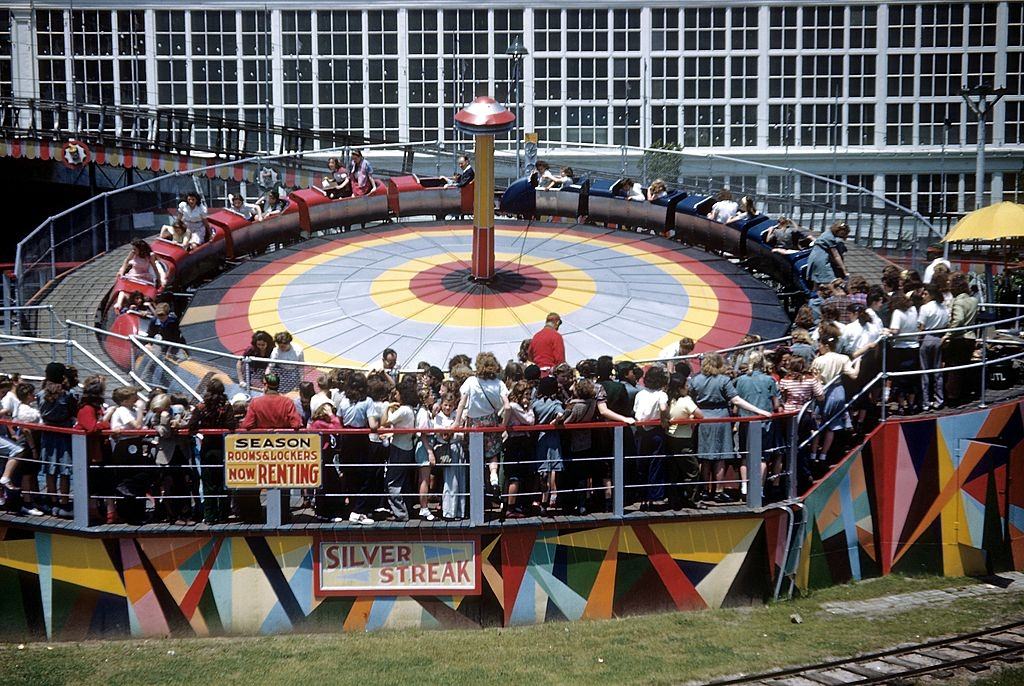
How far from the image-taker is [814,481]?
17.9 meters

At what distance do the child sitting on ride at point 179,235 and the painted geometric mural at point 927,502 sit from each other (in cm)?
1442

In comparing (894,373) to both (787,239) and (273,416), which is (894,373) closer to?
(787,239)

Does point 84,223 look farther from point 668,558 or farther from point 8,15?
A: point 8,15

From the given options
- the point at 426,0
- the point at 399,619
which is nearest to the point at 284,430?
the point at 399,619

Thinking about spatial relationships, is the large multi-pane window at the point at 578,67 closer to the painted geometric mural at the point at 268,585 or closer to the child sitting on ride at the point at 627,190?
the child sitting on ride at the point at 627,190

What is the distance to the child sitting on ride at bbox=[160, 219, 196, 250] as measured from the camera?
26.6 m

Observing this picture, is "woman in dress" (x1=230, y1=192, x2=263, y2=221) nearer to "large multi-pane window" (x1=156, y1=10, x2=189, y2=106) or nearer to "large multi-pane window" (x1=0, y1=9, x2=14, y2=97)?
"large multi-pane window" (x1=156, y1=10, x2=189, y2=106)

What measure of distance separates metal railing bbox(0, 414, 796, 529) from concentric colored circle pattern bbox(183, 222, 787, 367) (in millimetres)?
6242

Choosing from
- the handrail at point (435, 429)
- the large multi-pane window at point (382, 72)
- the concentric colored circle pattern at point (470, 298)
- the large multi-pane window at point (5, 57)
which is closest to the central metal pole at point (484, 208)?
the concentric colored circle pattern at point (470, 298)

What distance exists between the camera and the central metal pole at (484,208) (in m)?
23.2

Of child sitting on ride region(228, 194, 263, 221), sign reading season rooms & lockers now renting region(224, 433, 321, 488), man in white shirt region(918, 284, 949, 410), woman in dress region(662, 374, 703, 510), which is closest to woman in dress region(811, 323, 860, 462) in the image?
man in white shirt region(918, 284, 949, 410)

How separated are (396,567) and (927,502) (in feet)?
25.5

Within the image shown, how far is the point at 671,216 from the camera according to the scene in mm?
29594

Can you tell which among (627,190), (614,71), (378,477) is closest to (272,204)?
(627,190)
